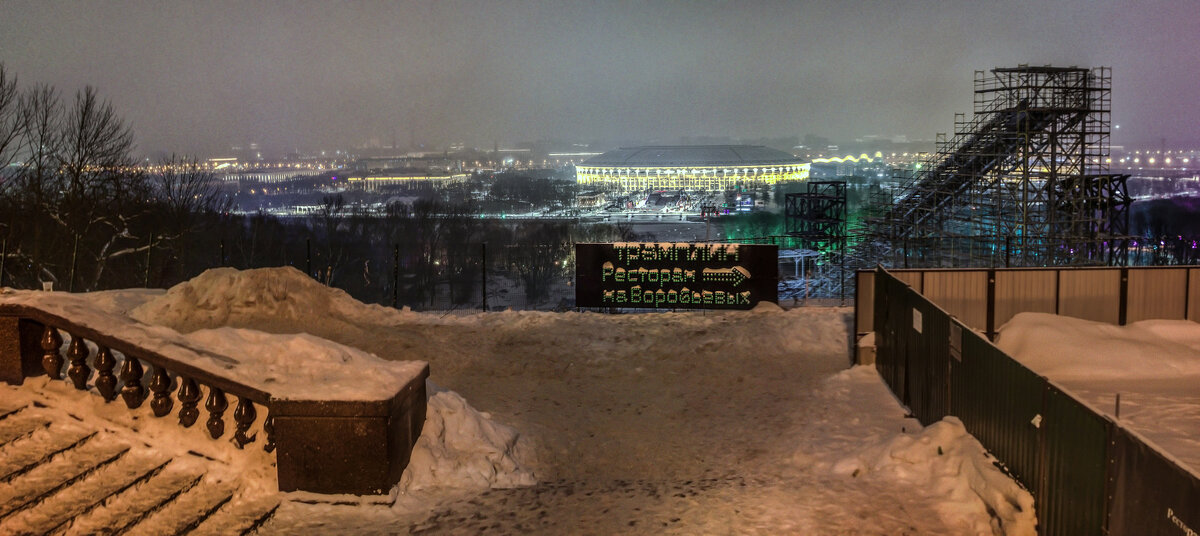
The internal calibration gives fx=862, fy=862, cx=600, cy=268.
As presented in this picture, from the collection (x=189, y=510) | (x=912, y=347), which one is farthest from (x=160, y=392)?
(x=912, y=347)

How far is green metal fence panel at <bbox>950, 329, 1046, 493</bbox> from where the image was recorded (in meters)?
8.12

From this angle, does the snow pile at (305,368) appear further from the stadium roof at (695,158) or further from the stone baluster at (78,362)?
the stadium roof at (695,158)

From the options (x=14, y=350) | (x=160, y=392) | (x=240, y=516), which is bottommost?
(x=240, y=516)

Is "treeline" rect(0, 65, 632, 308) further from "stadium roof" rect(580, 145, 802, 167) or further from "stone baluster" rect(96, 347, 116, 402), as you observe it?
"stadium roof" rect(580, 145, 802, 167)

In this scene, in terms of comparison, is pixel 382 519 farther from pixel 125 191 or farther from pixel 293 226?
pixel 293 226

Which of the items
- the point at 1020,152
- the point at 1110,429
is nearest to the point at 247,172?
the point at 1020,152

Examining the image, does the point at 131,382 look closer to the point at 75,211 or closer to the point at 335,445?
the point at 335,445

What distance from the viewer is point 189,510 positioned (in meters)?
7.77

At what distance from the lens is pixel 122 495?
302 inches

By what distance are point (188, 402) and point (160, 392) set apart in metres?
0.31

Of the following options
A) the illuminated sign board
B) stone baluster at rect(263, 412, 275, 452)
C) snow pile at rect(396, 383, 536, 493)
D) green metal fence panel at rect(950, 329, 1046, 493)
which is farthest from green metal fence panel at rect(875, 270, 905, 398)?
stone baluster at rect(263, 412, 275, 452)

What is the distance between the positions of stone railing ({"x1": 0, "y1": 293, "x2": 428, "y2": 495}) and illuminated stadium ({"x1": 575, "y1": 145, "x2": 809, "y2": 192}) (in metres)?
128

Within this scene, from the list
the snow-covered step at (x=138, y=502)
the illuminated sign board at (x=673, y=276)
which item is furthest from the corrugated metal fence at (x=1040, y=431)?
the snow-covered step at (x=138, y=502)

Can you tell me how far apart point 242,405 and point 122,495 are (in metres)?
1.38
